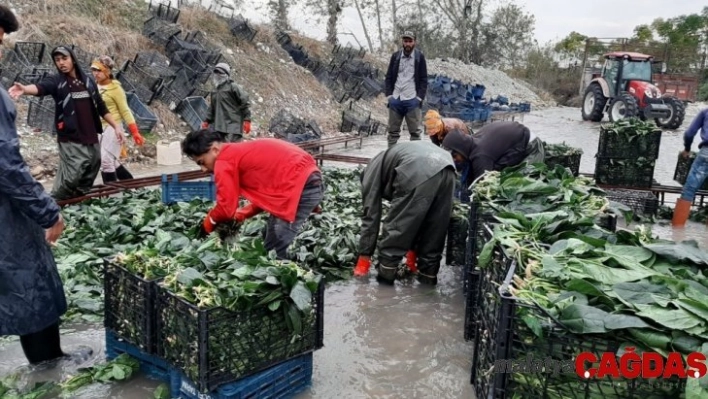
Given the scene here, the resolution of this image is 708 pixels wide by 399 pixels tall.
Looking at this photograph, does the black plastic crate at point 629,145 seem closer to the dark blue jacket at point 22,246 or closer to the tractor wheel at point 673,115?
the dark blue jacket at point 22,246

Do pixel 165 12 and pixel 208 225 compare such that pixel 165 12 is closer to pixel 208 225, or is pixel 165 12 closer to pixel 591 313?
pixel 208 225

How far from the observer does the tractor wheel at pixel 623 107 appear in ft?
54.2

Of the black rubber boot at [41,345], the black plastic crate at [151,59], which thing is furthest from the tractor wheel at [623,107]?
the black rubber boot at [41,345]

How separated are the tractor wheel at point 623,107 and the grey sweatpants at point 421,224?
46.2 feet

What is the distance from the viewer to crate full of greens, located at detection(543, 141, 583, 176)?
6973 millimetres

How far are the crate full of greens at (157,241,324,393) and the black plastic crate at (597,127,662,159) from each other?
5556mm

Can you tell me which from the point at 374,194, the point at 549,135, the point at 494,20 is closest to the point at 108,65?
the point at 374,194

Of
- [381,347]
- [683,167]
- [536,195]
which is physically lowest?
[381,347]

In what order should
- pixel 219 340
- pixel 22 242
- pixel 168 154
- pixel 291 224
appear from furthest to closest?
pixel 168 154 < pixel 291 224 < pixel 22 242 < pixel 219 340

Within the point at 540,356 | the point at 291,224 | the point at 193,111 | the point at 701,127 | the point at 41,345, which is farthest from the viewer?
the point at 193,111

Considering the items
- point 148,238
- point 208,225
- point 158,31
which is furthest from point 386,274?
point 158,31

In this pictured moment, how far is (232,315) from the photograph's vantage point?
2525 millimetres

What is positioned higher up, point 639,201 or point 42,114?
point 42,114

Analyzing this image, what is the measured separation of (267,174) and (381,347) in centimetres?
138
